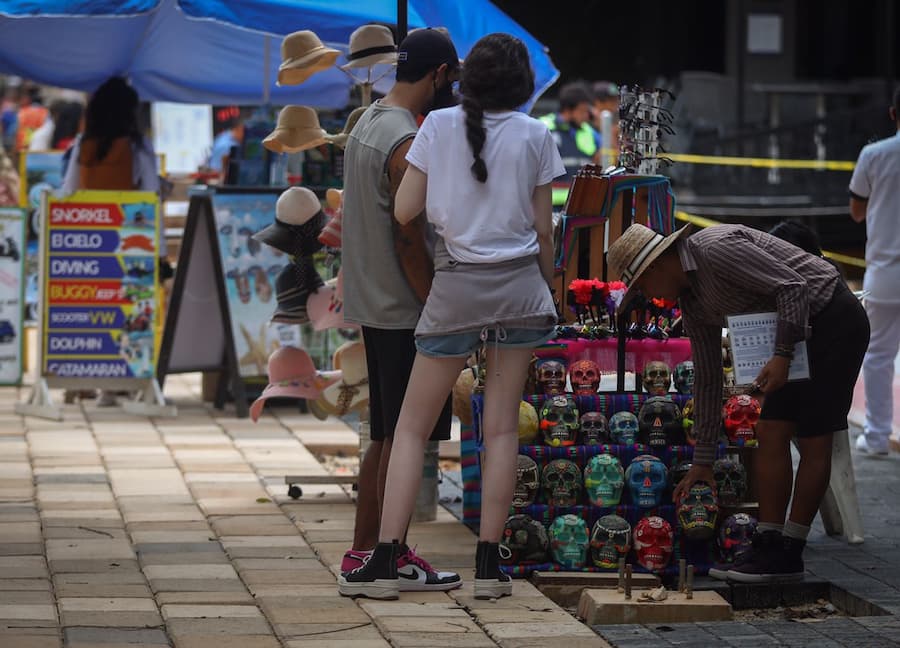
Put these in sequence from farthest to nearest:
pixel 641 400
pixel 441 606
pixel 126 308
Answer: pixel 126 308
pixel 641 400
pixel 441 606

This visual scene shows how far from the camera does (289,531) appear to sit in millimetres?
6246

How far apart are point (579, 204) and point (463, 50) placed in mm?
2499

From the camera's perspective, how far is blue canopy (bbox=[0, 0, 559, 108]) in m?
7.79

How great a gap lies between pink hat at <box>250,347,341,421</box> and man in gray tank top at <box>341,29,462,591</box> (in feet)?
5.43

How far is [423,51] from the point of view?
5180mm

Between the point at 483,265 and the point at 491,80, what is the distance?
1.84 ft

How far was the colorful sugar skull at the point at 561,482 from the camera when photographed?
554cm

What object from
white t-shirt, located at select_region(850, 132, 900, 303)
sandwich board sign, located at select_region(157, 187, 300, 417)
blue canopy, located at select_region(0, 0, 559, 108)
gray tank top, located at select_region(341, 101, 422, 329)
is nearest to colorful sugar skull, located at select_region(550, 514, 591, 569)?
gray tank top, located at select_region(341, 101, 422, 329)

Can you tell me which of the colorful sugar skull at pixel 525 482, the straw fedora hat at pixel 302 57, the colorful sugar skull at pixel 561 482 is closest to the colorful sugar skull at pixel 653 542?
the colorful sugar skull at pixel 561 482

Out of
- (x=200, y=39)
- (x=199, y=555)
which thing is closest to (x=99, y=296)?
(x=200, y=39)

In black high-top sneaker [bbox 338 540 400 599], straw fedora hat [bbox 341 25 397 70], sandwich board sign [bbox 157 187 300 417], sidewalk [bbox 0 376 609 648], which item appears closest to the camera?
sidewalk [bbox 0 376 609 648]

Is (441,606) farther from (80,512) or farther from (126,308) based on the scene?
(126,308)

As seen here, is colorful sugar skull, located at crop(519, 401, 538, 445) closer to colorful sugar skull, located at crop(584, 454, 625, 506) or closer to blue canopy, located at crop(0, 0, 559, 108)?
colorful sugar skull, located at crop(584, 454, 625, 506)

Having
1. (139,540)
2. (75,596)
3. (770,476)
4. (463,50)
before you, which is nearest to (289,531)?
(139,540)
